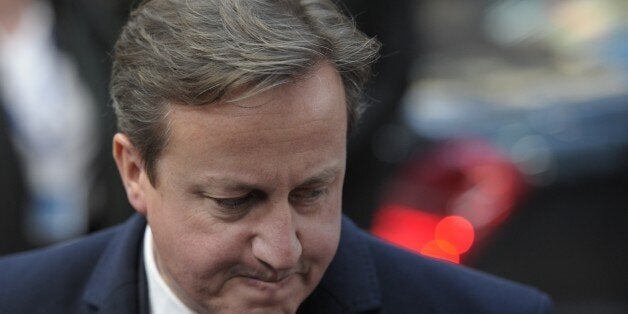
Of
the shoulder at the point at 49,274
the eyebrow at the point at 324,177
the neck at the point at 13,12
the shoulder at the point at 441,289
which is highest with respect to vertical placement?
the eyebrow at the point at 324,177

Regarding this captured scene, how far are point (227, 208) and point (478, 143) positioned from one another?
9.62ft

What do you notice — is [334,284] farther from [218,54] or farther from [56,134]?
[56,134]

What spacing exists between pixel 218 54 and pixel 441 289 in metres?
0.84

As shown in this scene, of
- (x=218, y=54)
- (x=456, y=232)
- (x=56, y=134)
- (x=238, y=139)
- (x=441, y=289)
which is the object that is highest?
(x=218, y=54)

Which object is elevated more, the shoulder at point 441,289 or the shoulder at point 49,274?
the shoulder at point 49,274

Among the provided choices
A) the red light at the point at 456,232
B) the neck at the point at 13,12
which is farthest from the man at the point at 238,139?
the neck at the point at 13,12

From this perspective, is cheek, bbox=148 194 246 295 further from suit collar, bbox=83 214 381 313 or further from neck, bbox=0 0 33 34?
neck, bbox=0 0 33 34

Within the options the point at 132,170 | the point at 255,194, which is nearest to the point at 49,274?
the point at 132,170

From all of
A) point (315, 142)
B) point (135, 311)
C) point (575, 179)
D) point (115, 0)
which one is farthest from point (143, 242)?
point (575, 179)

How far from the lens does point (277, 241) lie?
2.77m

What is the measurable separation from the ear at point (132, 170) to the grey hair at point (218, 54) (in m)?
0.02

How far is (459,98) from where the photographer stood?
6.32m

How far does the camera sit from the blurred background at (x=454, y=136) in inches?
208

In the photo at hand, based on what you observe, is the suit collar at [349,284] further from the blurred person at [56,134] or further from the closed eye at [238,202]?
the blurred person at [56,134]
